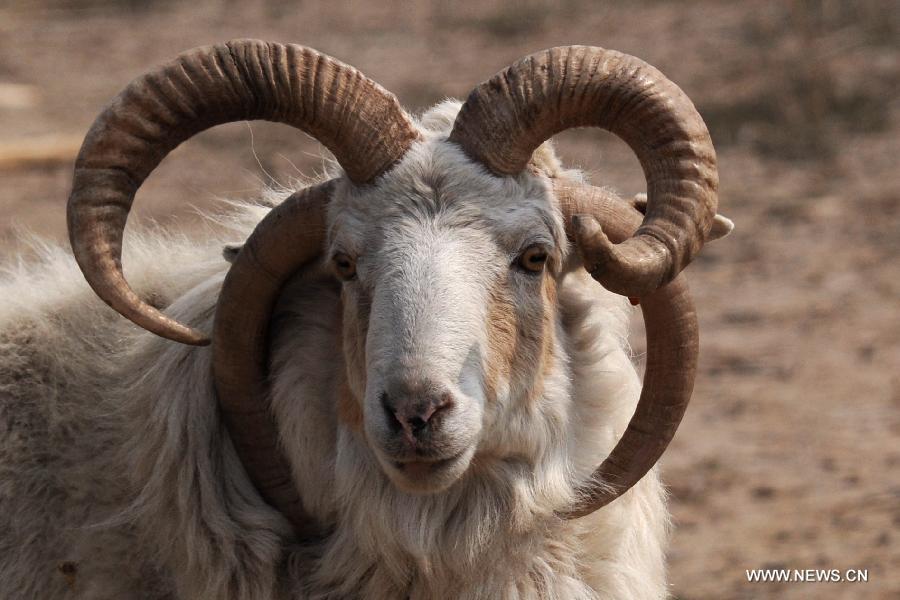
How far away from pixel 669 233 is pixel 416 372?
0.89m

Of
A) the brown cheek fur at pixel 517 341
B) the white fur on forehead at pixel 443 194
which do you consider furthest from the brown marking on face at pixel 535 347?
the white fur on forehead at pixel 443 194

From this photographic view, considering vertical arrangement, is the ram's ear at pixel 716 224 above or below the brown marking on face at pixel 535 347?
above

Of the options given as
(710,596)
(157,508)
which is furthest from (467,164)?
(710,596)

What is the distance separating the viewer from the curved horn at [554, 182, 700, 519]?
4.45 meters

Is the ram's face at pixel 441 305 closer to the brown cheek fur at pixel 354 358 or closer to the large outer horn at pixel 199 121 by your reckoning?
the brown cheek fur at pixel 354 358

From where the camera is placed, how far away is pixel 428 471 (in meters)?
3.96

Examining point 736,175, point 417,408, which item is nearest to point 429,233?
point 417,408

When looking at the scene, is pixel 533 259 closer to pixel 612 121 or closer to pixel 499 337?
pixel 499 337

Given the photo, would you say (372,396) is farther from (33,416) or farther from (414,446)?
(33,416)

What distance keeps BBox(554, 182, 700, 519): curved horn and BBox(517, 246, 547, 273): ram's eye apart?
0.18m

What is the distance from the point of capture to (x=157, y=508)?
14.8 feet

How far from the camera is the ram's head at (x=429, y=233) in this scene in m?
3.97

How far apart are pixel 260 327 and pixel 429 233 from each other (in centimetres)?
74

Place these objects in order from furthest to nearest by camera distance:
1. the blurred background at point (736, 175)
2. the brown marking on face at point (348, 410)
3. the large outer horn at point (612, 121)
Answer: the blurred background at point (736, 175), the brown marking on face at point (348, 410), the large outer horn at point (612, 121)
